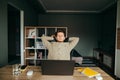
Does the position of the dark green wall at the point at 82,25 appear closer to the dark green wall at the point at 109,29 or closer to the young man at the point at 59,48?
the dark green wall at the point at 109,29

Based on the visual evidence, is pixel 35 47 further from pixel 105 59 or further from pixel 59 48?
pixel 105 59

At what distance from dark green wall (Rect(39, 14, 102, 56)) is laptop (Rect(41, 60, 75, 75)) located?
22.4 ft

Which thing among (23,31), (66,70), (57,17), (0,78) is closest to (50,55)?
(66,70)

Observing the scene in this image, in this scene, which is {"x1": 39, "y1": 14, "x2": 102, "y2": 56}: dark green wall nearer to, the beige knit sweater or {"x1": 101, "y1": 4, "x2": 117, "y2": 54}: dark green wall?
{"x1": 101, "y1": 4, "x2": 117, "y2": 54}: dark green wall

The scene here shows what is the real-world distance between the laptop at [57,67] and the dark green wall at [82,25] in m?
6.83

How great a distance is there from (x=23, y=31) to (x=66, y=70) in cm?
314

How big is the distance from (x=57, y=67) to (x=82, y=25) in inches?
278

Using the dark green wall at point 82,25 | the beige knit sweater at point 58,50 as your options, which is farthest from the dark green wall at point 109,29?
the beige knit sweater at point 58,50

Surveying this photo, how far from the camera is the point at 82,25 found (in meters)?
8.38

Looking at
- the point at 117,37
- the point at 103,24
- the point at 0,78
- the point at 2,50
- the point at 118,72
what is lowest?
the point at 118,72

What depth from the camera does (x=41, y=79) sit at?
1484 mm

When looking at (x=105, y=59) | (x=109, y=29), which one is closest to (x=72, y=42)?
(x=105, y=59)

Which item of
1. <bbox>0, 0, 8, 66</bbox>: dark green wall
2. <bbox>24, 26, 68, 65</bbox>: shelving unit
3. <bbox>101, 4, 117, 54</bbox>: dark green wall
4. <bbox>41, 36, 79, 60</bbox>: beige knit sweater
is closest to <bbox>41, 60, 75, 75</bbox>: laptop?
<bbox>41, 36, 79, 60</bbox>: beige knit sweater

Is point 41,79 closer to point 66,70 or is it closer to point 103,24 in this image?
point 66,70
